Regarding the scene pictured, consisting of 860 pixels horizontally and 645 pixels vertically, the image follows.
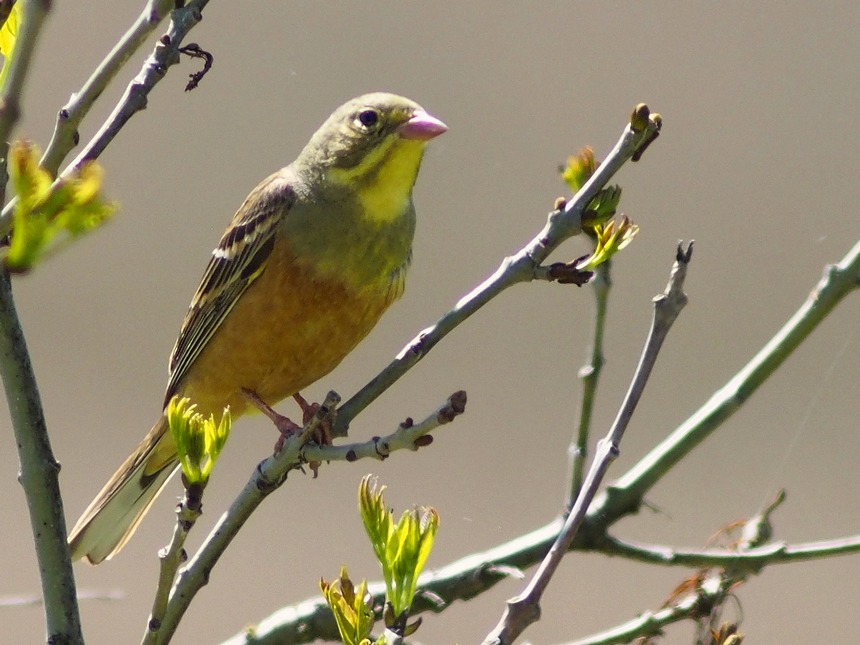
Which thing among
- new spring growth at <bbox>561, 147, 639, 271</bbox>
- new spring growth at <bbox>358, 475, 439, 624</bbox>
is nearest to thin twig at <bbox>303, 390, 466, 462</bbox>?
new spring growth at <bbox>358, 475, 439, 624</bbox>

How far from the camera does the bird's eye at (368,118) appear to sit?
3.46 metres

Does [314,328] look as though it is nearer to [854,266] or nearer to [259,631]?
[259,631]

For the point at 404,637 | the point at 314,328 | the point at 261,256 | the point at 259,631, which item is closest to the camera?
the point at 404,637

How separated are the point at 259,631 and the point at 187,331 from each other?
1.75 meters

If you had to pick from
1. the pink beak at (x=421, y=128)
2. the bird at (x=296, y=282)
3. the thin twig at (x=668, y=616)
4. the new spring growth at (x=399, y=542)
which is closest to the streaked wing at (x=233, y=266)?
the bird at (x=296, y=282)

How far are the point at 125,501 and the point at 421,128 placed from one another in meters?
1.40

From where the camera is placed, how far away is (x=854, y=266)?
2123 mm

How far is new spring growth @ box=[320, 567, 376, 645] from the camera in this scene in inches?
52.4

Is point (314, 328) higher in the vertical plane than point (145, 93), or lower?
lower

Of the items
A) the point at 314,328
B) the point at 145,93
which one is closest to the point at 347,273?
A: the point at 314,328

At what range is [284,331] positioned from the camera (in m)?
3.23

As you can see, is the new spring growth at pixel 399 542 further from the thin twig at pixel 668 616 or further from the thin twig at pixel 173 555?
the thin twig at pixel 668 616

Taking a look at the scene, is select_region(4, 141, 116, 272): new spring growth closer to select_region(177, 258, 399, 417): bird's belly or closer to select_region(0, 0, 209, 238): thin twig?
select_region(0, 0, 209, 238): thin twig

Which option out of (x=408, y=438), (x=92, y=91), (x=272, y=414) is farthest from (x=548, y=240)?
(x=272, y=414)
